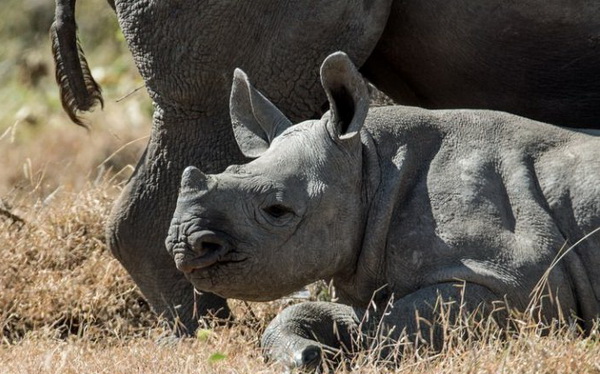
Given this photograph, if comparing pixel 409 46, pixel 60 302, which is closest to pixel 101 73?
pixel 60 302

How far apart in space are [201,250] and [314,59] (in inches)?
49.0

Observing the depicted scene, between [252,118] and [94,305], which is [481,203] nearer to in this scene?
[252,118]

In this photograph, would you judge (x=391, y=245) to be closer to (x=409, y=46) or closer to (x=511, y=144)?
(x=511, y=144)

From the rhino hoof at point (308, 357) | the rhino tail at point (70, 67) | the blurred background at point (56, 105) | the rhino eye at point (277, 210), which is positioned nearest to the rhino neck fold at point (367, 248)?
the rhino eye at point (277, 210)

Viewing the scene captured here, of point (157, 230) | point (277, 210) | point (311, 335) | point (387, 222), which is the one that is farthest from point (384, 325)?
point (157, 230)

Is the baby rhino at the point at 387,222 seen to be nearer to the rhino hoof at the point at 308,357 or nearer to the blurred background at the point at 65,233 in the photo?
the rhino hoof at the point at 308,357

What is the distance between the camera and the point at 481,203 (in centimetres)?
514

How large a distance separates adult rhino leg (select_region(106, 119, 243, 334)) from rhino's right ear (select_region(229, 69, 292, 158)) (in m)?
0.65

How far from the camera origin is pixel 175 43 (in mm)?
5914

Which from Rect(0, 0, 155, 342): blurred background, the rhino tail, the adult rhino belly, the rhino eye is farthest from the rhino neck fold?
the rhino tail

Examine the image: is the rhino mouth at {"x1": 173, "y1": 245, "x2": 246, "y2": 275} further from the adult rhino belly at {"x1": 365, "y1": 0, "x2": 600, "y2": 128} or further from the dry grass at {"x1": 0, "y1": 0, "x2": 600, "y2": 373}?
the adult rhino belly at {"x1": 365, "y1": 0, "x2": 600, "y2": 128}

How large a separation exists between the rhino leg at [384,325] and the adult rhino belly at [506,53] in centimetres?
127

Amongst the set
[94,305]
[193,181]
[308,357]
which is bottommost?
[94,305]

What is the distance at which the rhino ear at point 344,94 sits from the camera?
512 cm
